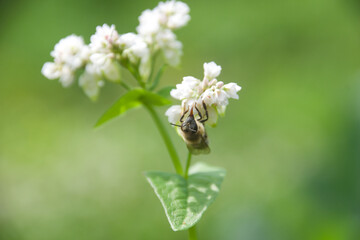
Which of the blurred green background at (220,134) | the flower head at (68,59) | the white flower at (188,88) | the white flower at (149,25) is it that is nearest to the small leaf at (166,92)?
the white flower at (188,88)

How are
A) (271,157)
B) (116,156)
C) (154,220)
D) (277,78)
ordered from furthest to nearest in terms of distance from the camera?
1. (277,78)
2. (116,156)
3. (271,157)
4. (154,220)

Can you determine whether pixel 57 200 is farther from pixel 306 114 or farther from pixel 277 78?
pixel 277 78

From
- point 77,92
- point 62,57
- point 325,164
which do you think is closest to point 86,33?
point 77,92

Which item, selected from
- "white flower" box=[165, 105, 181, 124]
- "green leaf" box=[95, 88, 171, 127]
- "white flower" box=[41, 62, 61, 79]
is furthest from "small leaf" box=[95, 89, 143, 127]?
"white flower" box=[41, 62, 61, 79]

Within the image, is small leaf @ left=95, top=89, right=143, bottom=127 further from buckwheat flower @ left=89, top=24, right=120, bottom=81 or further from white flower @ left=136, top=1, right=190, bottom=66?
white flower @ left=136, top=1, right=190, bottom=66

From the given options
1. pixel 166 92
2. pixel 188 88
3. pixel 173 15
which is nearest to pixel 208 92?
pixel 188 88

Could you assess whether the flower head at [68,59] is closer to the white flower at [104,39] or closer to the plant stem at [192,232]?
the white flower at [104,39]
